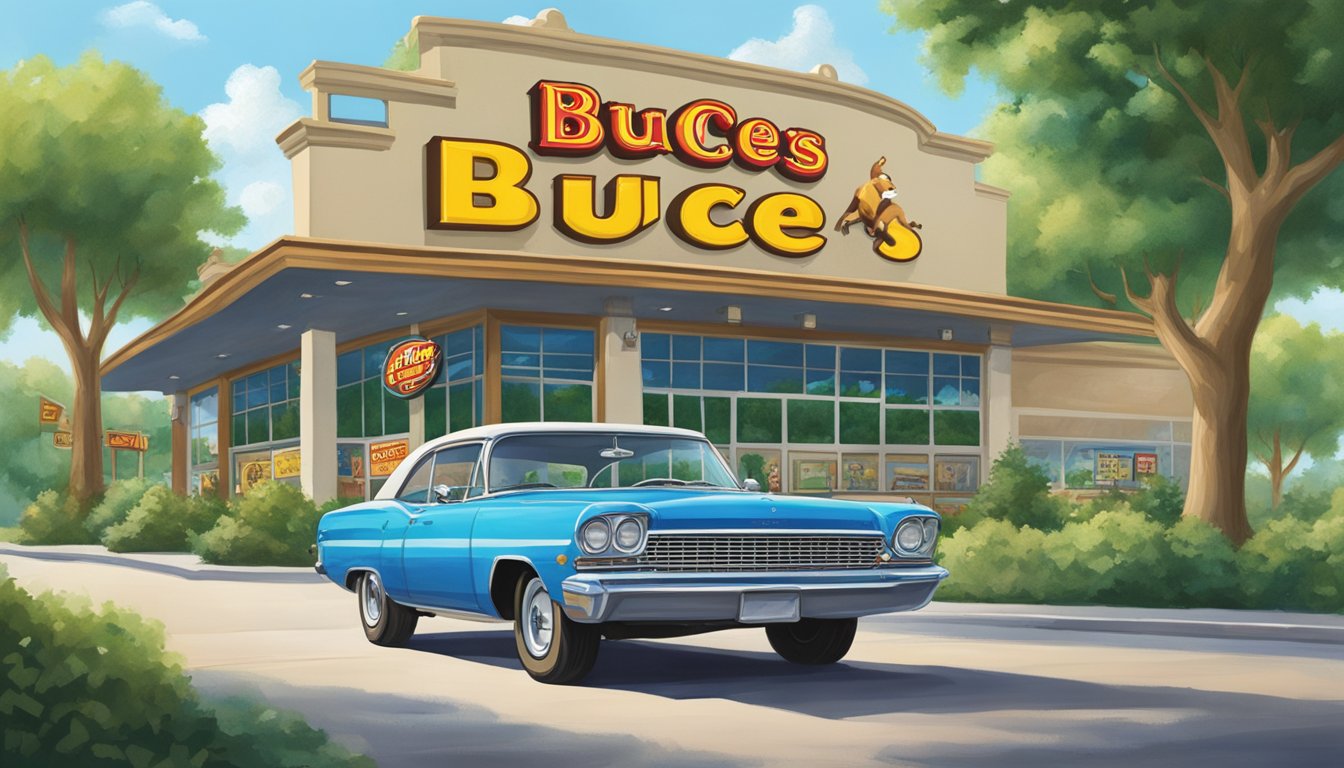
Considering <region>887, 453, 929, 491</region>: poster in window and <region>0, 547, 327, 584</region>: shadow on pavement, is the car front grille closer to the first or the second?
<region>0, 547, 327, 584</region>: shadow on pavement

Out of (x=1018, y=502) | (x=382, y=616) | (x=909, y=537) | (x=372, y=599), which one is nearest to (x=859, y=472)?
(x=1018, y=502)

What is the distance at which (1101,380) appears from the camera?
136 ft

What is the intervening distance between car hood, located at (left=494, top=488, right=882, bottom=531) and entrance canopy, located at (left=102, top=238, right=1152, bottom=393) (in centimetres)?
1510

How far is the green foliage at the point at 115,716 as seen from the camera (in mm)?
6566

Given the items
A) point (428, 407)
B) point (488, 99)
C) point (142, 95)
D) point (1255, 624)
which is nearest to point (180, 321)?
point (428, 407)

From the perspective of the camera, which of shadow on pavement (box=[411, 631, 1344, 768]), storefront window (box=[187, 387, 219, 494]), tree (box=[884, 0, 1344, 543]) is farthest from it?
storefront window (box=[187, 387, 219, 494])

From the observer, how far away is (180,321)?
112 ft

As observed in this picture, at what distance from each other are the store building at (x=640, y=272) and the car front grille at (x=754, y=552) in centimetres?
1589

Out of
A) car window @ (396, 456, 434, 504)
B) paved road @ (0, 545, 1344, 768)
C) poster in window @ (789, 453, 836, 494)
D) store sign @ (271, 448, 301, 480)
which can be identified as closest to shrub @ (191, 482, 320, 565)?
store sign @ (271, 448, 301, 480)

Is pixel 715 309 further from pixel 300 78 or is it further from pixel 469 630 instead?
pixel 469 630

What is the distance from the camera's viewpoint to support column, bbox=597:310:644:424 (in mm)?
30656

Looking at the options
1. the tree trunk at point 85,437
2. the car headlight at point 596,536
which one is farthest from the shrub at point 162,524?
the car headlight at point 596,536

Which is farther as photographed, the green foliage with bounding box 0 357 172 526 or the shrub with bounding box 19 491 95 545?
the green foliage with bounding box 0 357 172 526

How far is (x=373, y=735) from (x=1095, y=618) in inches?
360
